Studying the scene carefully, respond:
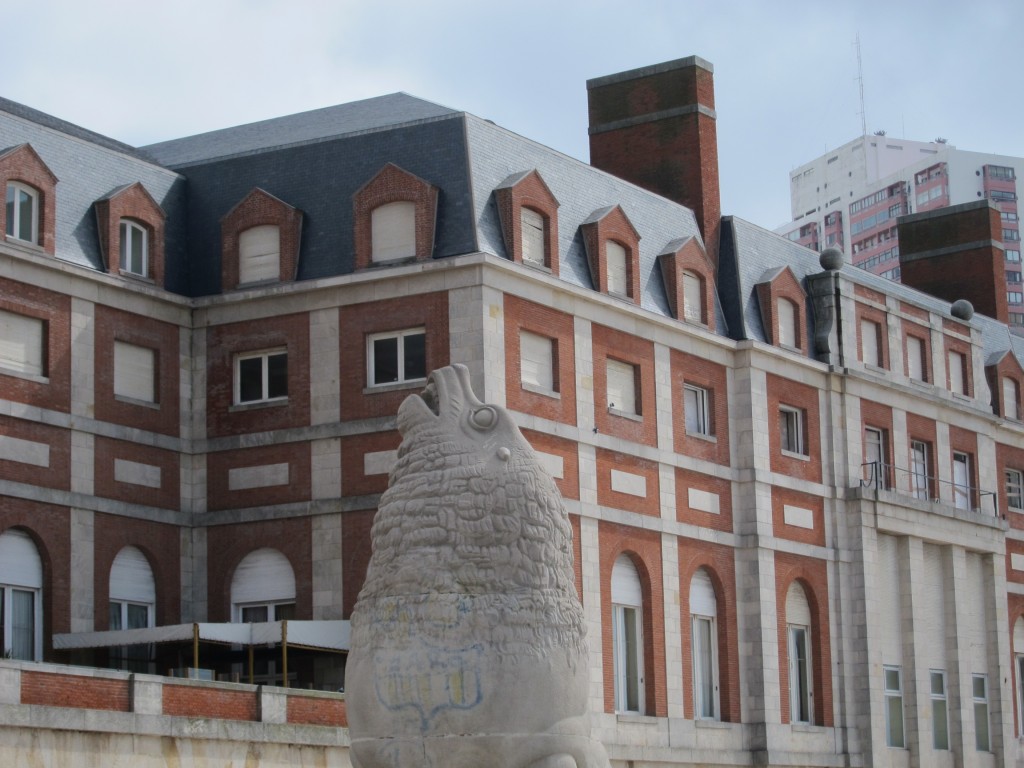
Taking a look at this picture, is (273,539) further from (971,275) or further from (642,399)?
(971,275)

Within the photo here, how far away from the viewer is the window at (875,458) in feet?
165

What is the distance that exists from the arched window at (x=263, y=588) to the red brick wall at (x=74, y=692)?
30.5 ft

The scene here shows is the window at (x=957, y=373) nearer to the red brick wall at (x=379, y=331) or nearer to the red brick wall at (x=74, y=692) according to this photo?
the red brick wall at (x=379, y=331)

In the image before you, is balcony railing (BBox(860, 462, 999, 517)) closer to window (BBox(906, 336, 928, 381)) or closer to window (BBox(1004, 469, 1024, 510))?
window (BBox(1004, 469, 1024, 510))

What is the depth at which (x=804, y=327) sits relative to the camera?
49.1 metres

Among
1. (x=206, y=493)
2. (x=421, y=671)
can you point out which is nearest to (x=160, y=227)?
(x=206, y=493)

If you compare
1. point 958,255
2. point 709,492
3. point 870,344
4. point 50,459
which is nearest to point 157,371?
point 50,459

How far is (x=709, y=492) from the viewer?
4544 cm

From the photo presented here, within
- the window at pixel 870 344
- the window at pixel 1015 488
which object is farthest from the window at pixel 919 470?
the window at pixel 1015 488

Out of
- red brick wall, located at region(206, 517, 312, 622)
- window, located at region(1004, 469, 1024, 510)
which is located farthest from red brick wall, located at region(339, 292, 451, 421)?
window, located at region(1004, 469, 1024, 510)

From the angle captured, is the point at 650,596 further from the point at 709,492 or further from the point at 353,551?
the point at 353,551

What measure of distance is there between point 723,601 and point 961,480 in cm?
1216

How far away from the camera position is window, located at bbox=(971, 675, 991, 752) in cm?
5241

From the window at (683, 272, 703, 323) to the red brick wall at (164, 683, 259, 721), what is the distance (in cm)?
1613
